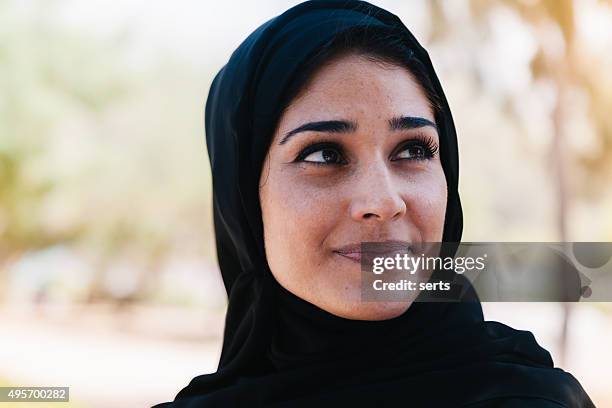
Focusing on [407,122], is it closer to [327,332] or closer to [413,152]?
[413,152]

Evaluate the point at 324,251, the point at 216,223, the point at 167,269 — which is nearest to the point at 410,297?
the point at 324,251

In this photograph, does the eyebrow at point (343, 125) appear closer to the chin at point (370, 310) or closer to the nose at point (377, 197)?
the nose at point (377, 197)

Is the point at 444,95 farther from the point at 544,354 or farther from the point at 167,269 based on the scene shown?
the point at 167,269

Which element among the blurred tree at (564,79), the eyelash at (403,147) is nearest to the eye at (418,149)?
the eyelash at (403,147)

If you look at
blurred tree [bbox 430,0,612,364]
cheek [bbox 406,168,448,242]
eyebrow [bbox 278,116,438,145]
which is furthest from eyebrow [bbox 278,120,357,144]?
blurred tree [bbox 430,0,612,364]

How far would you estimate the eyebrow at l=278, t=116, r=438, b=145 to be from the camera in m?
1.01

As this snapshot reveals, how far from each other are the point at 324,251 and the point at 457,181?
29 cm

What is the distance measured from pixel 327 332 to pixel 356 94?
14.0 inches

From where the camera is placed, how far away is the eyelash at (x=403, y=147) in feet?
3.34

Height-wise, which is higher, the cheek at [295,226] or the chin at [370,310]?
the cheek at [295,226]

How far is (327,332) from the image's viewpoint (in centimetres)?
109

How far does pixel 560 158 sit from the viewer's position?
4363 millimetres

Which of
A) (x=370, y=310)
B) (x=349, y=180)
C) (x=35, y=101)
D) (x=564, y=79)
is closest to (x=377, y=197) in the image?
(x=349, y=180)

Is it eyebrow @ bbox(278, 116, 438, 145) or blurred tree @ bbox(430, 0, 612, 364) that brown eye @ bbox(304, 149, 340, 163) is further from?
blurred tree @ bbox(430, 0, 612, 364)
